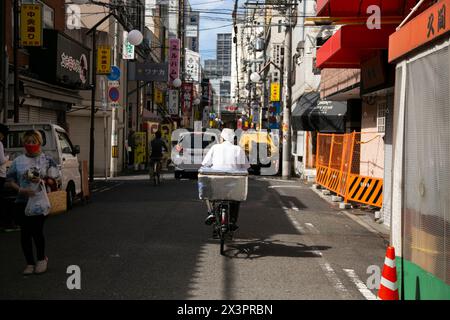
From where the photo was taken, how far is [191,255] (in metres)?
7.93

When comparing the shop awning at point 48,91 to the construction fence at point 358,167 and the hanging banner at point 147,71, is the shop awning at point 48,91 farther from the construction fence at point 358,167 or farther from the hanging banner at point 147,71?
the hanging banner at point 147,71

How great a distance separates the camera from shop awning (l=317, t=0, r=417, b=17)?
36.4 ft

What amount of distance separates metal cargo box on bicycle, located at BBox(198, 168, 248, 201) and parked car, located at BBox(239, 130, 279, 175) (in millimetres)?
19510

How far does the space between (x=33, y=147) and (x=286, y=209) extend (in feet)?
26.4

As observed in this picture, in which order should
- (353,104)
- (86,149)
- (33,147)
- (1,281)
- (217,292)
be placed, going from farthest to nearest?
(86,149)
(353,104)
(33,147)
(1,281)
(217,292)

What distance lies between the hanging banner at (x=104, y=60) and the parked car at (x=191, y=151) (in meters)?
4.75

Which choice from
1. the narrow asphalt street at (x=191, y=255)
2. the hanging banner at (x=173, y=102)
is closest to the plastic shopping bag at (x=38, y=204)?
the narrow asphalt street at (x=191, y=255)

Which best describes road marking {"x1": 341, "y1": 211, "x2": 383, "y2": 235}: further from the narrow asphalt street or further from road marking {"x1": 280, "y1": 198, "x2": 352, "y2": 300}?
road marking {"x1": 280, "y1": 198, "x2": 352, "y2": 300}

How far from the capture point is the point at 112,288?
19.9 ft

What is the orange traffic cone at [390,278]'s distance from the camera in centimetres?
502

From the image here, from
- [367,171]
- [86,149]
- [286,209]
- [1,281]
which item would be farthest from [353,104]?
[1,281]

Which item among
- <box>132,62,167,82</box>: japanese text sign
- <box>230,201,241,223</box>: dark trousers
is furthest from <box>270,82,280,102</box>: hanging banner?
<box>230,201,241,223</box>: dark trousers

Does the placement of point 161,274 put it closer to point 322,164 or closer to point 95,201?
point 95,201

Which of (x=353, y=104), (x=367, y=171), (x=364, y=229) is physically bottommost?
(x=364, y=229)
